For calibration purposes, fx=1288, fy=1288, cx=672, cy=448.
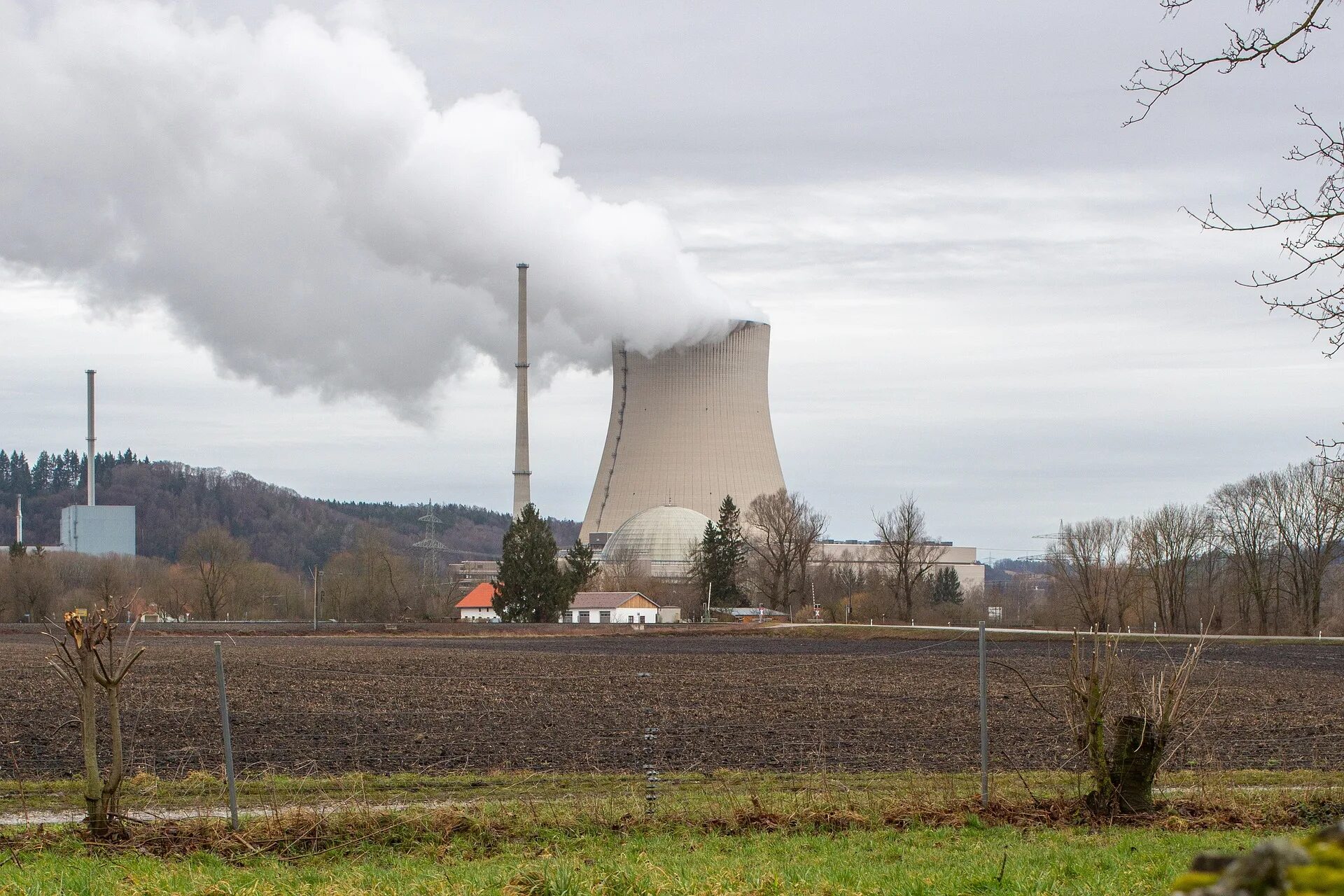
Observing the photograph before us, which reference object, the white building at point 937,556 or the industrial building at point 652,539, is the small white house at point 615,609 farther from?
the white building at point 937,556

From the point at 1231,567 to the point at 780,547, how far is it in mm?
21603

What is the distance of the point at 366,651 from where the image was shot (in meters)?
36.0

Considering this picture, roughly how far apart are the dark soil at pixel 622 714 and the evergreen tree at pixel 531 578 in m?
27.5

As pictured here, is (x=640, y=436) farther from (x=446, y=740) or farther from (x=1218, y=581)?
(x=446, y=740)

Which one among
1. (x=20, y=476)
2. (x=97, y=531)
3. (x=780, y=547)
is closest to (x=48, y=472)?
(x=20, y=476)

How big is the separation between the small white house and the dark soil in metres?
34.4

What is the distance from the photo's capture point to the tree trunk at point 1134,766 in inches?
313

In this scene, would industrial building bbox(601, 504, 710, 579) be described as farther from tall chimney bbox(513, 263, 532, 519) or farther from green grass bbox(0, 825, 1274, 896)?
green grass bbox(0, 825, 1274, 896)

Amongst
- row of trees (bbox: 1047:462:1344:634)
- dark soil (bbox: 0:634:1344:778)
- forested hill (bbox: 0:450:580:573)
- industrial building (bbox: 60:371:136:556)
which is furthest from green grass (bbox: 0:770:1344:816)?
forested hill (bbox: 0:450:580:573)

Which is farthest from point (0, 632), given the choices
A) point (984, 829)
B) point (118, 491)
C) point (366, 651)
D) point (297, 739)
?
point (118, 491)

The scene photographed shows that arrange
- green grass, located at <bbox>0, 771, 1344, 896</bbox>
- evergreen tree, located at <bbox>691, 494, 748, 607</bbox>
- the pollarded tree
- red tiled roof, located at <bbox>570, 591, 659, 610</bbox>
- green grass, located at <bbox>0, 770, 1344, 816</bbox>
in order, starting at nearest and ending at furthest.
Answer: green grass, located at <bbox>0, 771, 1344, 896</bbox> < green grass, located at <bbox>0, 770, 1344, 816</bbox> < the pollarded tree < evergreen tree, located at <bbox>691, 494, 748, 607</bbox> < red tiled roof, located at <bbox>570, 591, 659, 610</bbox>

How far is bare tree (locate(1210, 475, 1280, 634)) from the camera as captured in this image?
55094 millimetres

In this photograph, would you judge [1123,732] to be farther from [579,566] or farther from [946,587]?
[946,587]

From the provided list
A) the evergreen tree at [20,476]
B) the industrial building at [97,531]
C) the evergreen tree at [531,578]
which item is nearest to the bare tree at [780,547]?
the evergreen tree at [531,578]
